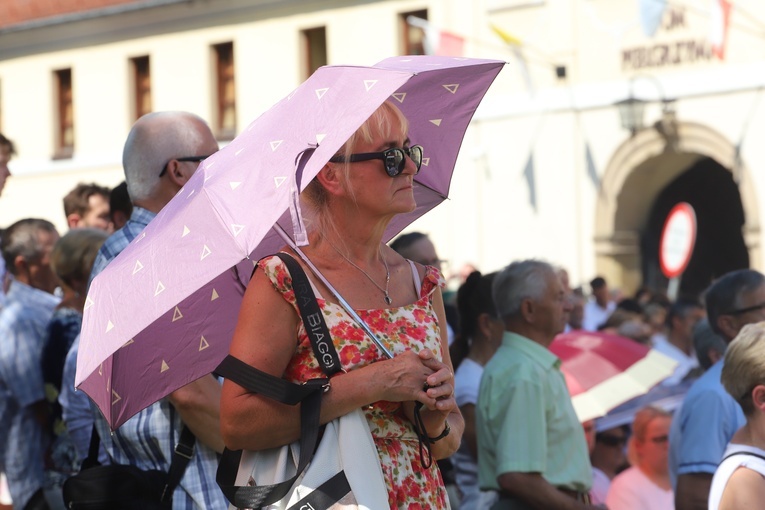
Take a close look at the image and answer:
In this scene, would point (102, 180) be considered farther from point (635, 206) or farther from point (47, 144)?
point (635, 206)

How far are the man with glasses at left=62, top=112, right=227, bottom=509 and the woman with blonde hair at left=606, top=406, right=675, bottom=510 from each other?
2929 millimetres

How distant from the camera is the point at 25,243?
6.19 m

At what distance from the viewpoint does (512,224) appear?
67.6 ft

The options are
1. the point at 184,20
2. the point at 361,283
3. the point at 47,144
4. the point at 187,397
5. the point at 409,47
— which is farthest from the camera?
the point at 47,144

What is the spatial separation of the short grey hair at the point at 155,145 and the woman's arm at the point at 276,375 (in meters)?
1.13

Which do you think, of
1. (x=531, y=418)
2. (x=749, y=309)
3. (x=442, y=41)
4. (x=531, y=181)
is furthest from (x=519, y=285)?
(x=531, y=181)

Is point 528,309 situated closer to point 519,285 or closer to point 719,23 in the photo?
point 519,285

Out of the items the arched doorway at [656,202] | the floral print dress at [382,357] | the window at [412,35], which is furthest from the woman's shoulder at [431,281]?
the window at [412,35]

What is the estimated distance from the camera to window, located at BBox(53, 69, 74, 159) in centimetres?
2709

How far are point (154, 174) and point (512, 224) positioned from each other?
16856 mm

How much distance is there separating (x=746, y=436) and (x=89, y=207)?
12.4 ft

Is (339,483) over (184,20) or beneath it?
beneath

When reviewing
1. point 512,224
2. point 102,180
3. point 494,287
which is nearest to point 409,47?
point 512,224

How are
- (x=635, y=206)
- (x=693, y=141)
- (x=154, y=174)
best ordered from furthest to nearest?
1. (x=635, y=206)
2. (x=693, y=141)
3. (x=154, y=174)
